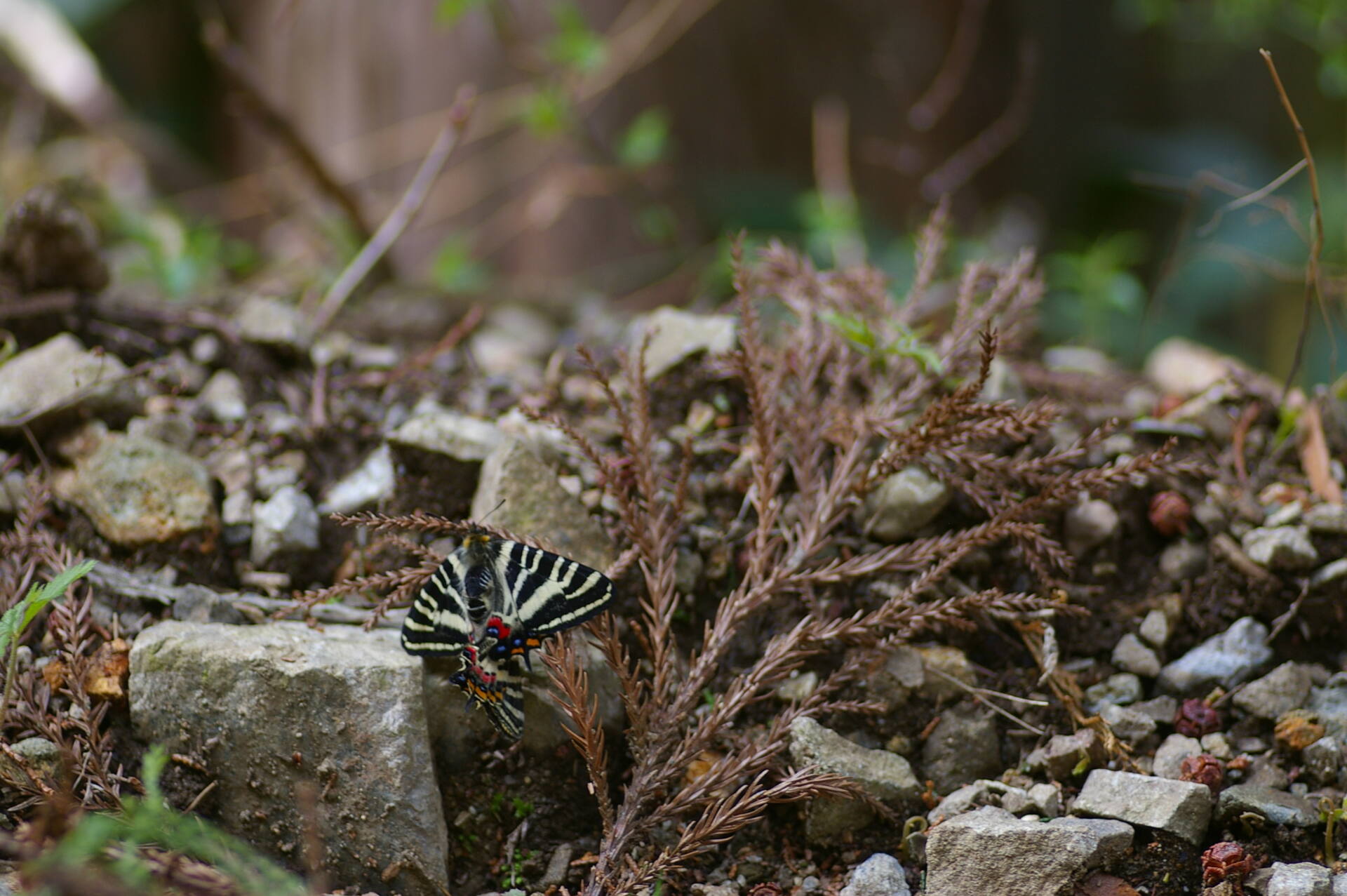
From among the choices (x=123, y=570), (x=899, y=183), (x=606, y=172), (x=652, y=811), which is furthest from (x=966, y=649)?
(x=899, y=183)

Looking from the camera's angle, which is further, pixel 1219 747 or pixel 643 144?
pixel 643 144

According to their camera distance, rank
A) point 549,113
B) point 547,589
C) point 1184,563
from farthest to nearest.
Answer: point 549,113
point 1184,563
point 547,589

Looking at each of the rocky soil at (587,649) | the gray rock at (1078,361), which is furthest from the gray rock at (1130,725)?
the gray rock at (1078,361)

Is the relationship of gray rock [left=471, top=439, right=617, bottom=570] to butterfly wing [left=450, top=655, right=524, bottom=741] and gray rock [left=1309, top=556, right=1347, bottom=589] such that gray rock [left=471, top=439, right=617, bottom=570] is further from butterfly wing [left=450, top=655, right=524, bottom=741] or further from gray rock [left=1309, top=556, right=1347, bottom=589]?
gray rock [left=1309, top=556, right=1347, bottom=589]

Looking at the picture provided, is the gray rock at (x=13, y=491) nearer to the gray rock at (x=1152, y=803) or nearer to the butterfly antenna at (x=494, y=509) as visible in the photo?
the butterfly antenna at (x=494, y=509)

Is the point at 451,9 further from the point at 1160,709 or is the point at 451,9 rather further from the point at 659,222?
the point at 1160,709

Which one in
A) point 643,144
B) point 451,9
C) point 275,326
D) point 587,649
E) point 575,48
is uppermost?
point 451,9

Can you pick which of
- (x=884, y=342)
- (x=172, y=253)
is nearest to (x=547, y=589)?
(x=884, y=342)
